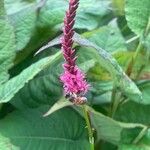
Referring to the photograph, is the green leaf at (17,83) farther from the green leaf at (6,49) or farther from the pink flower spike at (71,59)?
the pink flower spike at (71,59)

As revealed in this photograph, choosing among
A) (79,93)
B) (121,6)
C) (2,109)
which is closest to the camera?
(79,93)

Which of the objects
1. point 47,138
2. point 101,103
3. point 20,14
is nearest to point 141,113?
point 101,103

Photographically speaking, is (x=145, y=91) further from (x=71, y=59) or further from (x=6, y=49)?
(x=71, y=59)

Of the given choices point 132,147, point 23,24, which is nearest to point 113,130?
point 132,147

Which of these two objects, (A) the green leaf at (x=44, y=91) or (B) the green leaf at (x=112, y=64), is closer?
(B) the green leaf at (x=112, y=64)

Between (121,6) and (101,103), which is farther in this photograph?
(121,6)

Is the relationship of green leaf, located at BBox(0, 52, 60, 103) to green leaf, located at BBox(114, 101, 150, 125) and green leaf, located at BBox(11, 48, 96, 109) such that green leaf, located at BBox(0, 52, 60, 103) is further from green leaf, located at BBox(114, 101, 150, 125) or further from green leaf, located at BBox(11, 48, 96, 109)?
green leaf, located at BBox(114, 101, 150, 125)

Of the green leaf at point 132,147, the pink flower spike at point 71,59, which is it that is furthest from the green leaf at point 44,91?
the pink flower spike at point 71,59

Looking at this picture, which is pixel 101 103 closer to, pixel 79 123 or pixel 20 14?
pixel 79 123
